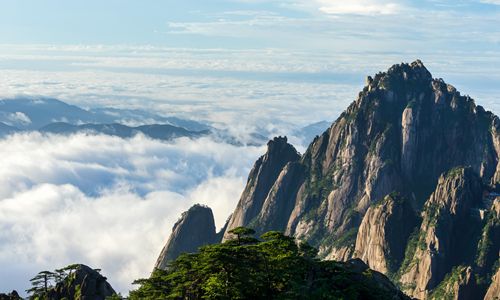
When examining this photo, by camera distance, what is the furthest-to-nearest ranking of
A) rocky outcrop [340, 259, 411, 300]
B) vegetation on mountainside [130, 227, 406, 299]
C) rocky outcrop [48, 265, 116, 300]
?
rocky outcrop [48, 265, 116, 300]
rocky outcrop [340, 259, 411, 300]
vegetation on mountainside [130, 227, 406, 299]

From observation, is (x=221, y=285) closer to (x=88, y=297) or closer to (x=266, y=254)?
(x=266, y=254)

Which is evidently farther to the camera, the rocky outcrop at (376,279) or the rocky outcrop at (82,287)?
the rocky outcrop at (82,287)

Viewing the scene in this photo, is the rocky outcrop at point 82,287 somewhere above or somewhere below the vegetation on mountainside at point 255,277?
above

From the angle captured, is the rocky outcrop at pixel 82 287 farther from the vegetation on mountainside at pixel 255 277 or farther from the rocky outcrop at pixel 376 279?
the rocky outcrop at pixel 376 279

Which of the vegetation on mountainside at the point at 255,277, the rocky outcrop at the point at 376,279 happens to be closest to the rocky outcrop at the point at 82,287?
the vegetation on mountainside at the point at 255,277

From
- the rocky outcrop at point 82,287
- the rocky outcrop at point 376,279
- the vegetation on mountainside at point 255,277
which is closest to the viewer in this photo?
the vegetation on mountainside at point 255,277

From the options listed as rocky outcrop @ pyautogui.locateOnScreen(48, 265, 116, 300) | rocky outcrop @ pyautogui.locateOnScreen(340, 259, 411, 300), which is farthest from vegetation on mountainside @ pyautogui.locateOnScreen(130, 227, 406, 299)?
rocky outcrop @ pyautogui.locateOnScreen(48, 265, 116, 300)

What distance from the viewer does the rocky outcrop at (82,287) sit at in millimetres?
120688

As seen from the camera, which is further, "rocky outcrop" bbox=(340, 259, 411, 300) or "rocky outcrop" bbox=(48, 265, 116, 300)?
"rocky outcrop" bbox=(48, 265, 116, 300)

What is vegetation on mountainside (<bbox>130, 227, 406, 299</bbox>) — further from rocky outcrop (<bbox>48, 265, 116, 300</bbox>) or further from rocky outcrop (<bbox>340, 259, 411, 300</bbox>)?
rocky outcrop (<bbox>48, 265, 116, 300</bbox>)

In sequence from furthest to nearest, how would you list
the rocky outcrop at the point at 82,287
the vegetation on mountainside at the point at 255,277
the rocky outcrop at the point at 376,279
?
the rocky outcrop at the point at 82,287 → the rocky outcrop at the point at 376,279 → the vegetation on mountainside at the point at 255,277

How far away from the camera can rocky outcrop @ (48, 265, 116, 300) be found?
120688mm

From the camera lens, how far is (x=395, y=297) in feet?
392

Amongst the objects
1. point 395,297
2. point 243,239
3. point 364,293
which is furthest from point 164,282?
point 395,297
